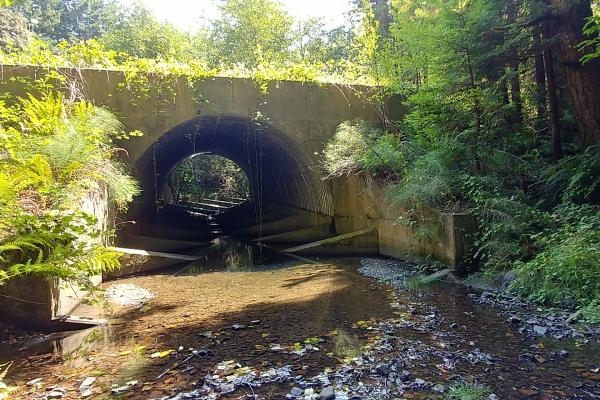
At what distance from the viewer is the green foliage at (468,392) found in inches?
122

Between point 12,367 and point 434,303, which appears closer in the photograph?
point 12,367

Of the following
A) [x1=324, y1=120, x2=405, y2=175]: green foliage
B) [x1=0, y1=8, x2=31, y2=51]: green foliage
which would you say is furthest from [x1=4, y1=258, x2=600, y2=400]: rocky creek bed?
[x1=0, y1=8, x2=31, y2=51]: green foliage

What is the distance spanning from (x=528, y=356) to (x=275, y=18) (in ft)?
77.1

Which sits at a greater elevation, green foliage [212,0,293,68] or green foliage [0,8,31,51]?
green foliage [0,8,31,51]

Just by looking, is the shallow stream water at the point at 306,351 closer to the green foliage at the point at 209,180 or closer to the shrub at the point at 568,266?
the shrub at the point at 568,266

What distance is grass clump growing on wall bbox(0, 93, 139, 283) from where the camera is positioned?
14.7 ft

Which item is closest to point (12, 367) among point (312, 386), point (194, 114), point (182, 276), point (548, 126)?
point (312, 386)

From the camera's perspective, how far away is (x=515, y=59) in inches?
286

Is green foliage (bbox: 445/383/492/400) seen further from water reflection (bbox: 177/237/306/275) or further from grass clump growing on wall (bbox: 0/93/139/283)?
water reflection (bbox: 177/237/306/275)

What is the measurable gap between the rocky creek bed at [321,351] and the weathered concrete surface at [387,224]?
88 centimetres

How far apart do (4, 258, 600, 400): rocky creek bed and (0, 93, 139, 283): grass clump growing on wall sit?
34.1 inches

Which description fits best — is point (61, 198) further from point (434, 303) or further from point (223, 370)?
point (434, 303)

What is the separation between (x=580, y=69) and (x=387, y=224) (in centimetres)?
440

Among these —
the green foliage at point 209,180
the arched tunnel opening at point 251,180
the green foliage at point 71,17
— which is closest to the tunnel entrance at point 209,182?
the green foliage at point 209,180
